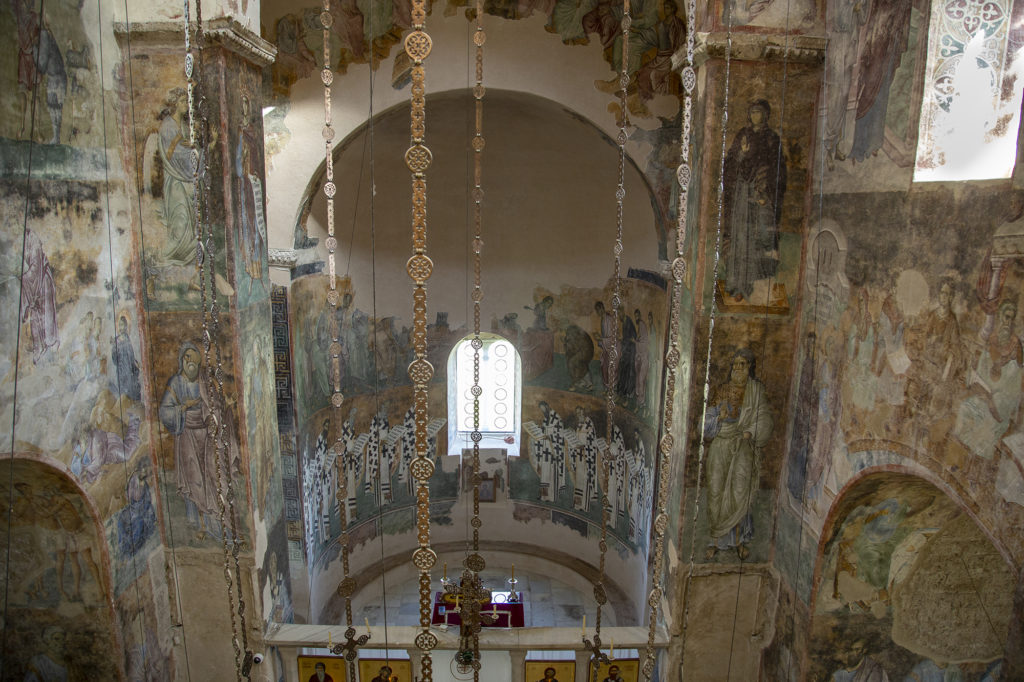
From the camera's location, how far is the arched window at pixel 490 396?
15.4 metres

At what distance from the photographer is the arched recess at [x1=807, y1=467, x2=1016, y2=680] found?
24.0 feet

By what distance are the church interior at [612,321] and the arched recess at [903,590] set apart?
0.03 m

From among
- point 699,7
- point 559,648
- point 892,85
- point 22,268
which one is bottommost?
point 559,648

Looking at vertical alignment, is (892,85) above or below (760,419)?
above

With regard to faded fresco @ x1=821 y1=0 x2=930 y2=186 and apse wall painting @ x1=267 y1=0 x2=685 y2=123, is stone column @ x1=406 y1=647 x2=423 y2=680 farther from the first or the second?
apse wall painting @ x1=267 y1=0 x2=685 y2=123

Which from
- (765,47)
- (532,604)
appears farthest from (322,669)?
(765,47)

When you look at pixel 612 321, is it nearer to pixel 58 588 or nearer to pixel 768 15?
pixel 768 15

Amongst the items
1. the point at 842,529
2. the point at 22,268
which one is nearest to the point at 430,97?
the point at 22,268

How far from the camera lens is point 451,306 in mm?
14672

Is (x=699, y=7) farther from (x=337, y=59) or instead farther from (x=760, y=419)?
(x=337, y=59)

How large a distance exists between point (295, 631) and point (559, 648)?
331cm

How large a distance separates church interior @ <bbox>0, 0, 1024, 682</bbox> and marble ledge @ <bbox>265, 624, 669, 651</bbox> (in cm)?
5

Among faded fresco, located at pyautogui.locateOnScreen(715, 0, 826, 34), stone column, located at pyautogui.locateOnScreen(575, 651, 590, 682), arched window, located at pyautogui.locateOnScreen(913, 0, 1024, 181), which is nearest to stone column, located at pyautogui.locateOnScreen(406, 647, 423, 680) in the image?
stone column, located at pyautogui.locateOnScreen(575, 651, 590, 682)

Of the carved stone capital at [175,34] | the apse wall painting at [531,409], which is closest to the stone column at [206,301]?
the carved stone capital at [175,34]
